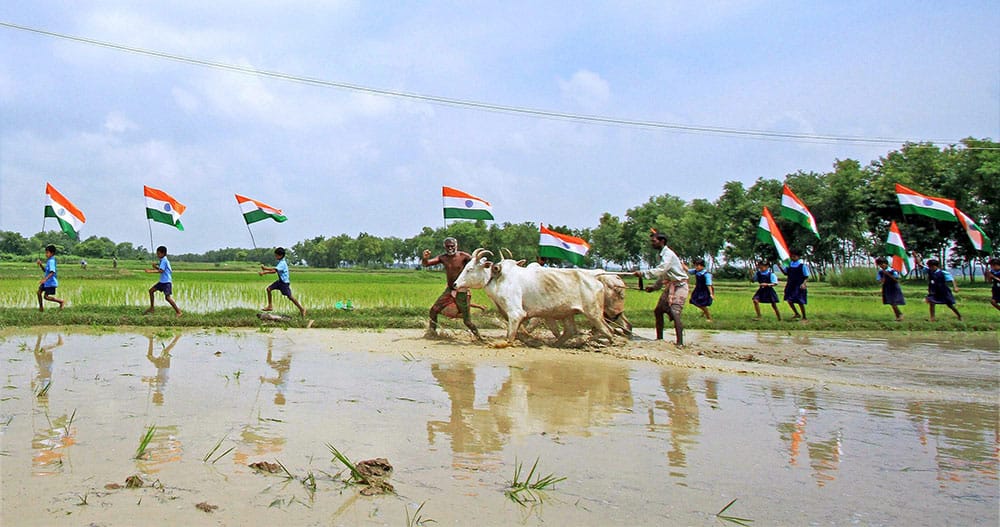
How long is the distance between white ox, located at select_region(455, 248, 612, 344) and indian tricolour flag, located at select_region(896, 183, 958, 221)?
14.8 meters

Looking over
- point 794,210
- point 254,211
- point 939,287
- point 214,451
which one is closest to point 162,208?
point 254,211

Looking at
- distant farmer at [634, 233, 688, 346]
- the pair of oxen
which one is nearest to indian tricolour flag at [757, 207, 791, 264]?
distant farmer at [634, 233, 688, 346]

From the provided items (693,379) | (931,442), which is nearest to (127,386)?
(693,379)

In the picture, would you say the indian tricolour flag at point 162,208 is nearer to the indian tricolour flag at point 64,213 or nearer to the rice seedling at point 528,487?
the indian tricolour flag at point 64,213

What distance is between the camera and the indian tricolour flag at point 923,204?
66.0 feet

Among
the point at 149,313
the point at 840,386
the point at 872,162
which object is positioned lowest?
the point at 840,386

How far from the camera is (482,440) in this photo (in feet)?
15.5

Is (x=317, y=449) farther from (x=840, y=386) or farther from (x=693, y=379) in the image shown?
(x=840, y=386)

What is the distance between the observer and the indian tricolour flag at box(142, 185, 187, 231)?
15867 millimetres

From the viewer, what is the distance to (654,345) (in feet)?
34.6

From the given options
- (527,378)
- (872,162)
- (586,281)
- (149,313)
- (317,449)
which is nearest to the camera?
(317,449)

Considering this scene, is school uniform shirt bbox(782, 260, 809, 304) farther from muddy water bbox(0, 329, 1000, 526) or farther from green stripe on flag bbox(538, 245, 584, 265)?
muddy water bbox(0, 329, 1000, 526)

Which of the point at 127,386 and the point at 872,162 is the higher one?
the point at 872,162

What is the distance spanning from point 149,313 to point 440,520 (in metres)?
12.1
